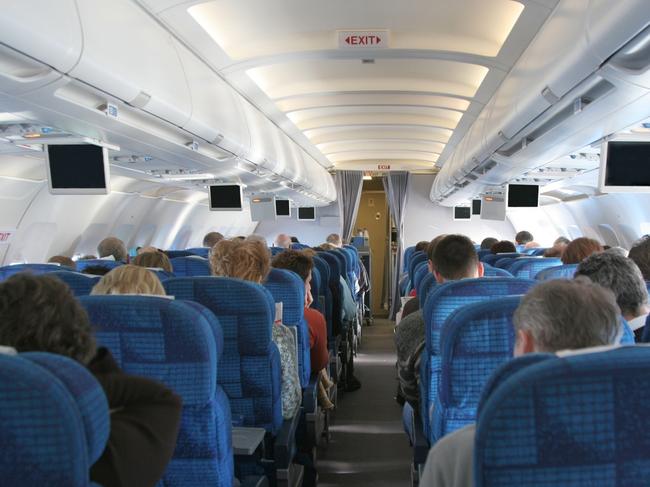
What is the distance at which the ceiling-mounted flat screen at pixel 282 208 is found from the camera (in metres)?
11.9

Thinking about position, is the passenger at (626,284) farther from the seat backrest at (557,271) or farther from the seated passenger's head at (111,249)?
the seated passenger's head at (111,249)

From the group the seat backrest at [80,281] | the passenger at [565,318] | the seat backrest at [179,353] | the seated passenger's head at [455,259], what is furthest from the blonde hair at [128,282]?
the seated passenger's head at [455,259]

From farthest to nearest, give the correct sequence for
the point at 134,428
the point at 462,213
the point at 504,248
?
1. the point at 462,213
2. the point at 504,248
3. the point at 134,428

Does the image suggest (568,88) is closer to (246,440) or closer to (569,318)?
(569,318)

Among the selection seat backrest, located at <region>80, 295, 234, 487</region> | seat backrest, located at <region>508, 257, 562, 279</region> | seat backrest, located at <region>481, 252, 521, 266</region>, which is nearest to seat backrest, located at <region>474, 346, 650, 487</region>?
seat backrest, located at <region>80, 295, 234, 487</region>

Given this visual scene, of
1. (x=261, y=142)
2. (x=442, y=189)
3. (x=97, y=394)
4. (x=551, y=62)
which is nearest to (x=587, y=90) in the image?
(x=551, y=62)

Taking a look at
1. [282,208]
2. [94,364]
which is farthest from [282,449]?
[282,208]

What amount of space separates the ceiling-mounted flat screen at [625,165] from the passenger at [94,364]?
13.3ft

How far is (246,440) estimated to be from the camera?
247 cm

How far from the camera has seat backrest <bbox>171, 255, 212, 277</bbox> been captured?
17.0 ft

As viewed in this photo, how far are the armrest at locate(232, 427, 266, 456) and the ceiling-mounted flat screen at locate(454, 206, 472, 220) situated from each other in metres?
12.6

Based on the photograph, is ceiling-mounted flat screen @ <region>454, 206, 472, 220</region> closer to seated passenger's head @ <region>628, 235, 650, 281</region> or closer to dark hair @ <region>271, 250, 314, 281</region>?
dark hair @ <region>271, 250, 314, 281</region>

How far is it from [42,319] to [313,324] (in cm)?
291

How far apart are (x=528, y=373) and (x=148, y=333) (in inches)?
54.9
